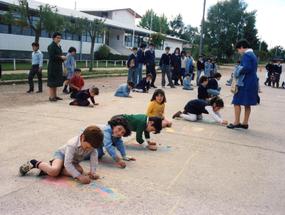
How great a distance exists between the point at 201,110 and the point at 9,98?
5305 millimetres

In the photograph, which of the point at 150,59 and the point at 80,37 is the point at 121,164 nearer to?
the point at 150,59

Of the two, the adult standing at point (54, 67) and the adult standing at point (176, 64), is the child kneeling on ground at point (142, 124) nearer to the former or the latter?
the adult standing at point (54, 67)

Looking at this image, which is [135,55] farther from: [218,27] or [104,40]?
[218,27]

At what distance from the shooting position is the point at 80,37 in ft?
116

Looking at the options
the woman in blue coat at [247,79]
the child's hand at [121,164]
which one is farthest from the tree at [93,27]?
the child's hand at [121,164]

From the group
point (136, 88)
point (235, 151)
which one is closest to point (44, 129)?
point (235, 151)

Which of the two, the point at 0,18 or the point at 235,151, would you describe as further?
the point at 0,18

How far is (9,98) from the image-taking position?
34.7 ft

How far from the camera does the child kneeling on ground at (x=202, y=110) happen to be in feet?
28.1

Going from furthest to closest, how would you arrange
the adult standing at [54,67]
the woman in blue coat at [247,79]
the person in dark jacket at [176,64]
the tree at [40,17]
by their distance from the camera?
1. the tree at [40,17]
2. the person in dark jacket at [176,64]
3. the adult standing at [54,67]
4. the woman in blue coat at [247,79]

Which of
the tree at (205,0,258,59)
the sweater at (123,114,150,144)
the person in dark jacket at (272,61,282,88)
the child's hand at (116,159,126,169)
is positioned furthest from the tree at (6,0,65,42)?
the tree at (205,0,258,59)

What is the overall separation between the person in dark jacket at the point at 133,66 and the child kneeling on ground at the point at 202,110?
6.54m

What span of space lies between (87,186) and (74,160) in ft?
1.24

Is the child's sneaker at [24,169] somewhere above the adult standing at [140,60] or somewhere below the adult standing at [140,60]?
below
